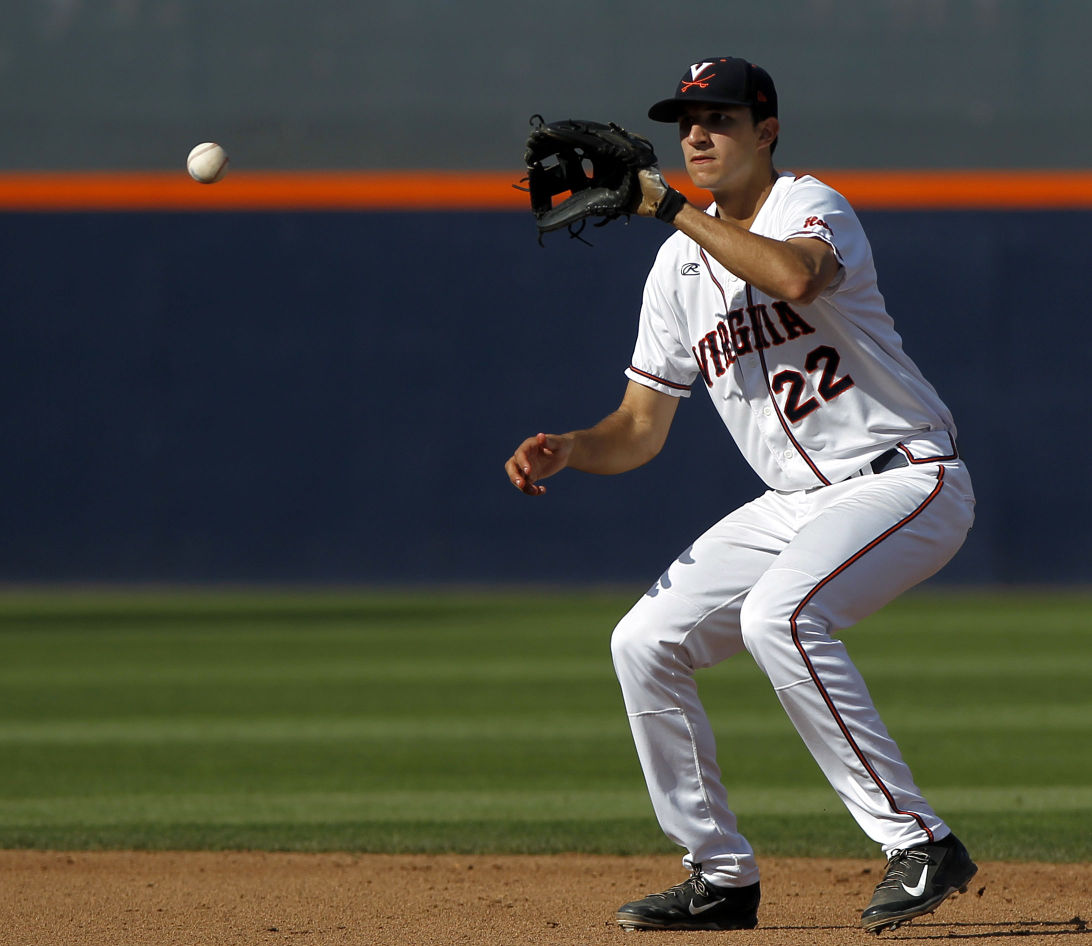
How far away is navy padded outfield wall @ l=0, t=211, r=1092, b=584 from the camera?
14680 millimetres

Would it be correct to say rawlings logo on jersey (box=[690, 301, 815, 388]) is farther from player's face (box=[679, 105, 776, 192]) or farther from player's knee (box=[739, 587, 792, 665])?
player's knee (box=[739, 587, 792, 665])

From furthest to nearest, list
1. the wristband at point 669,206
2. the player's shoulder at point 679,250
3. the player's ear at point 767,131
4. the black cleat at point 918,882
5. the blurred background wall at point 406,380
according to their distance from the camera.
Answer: the blurred background wall at point 406,380 < the player's shoulder at point 679,250 < the player's ear at point 767,131 < the wristband at point 669,206 < the black cleat at point 918,882

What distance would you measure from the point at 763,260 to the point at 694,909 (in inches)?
62.8

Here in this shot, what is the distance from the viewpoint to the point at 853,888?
459 centimetres

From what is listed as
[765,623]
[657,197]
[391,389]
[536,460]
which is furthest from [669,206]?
[391,389]

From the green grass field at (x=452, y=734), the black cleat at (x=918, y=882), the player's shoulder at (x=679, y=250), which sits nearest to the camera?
the black cleat at (x=918, y=882)

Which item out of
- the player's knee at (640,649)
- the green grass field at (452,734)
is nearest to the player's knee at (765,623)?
the player's knee at (640,649)

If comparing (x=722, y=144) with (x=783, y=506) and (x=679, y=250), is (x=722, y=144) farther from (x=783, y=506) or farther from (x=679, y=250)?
(x=783, y=506)

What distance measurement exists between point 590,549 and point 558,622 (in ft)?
9.88

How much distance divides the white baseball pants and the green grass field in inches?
54.1

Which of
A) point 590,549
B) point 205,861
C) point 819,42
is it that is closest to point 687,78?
point 205,861

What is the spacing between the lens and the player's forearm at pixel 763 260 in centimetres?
357

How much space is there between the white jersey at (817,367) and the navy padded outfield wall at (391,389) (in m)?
10.5

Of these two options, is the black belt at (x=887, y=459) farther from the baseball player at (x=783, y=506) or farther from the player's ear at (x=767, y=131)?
the player's ear at (x=767, y=131)
